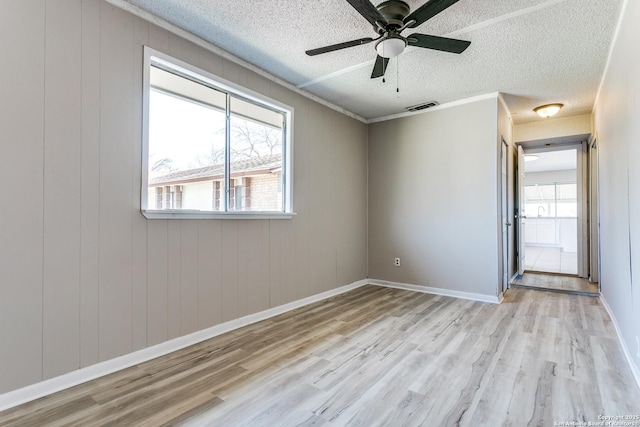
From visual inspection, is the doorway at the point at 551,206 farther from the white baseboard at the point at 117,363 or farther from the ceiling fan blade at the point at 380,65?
the white baseboard at the point at 117,363

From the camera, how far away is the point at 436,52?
293 centimetres

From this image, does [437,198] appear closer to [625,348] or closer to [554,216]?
[625,348]

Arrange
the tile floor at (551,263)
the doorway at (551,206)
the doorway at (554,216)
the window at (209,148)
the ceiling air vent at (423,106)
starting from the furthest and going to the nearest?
1. the doorway at (551,206)
2. the tile floor at (551,263)
3. the doorway at (554,216)
4. the ceiling air vent at (423,106)
5. the window at (209,148)

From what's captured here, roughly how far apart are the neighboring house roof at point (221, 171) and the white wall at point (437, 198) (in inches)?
79.2

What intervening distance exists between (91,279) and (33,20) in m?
1.60

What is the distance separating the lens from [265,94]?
339cm

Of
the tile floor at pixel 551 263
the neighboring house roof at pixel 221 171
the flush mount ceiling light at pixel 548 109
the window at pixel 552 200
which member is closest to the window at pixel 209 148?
the neighboring house roof at pixel 221 171

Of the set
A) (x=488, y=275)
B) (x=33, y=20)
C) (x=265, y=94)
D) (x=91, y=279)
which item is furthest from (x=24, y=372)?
(x=488, y=275)

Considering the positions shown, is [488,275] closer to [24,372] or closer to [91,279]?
[91,279]

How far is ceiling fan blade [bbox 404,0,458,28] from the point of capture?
73.7 inches

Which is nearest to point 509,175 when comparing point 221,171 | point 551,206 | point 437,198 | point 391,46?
point 437,198

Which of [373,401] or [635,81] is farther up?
[635,81]

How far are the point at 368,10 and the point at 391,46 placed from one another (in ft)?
1.20

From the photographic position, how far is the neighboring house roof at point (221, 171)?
2.59 m
